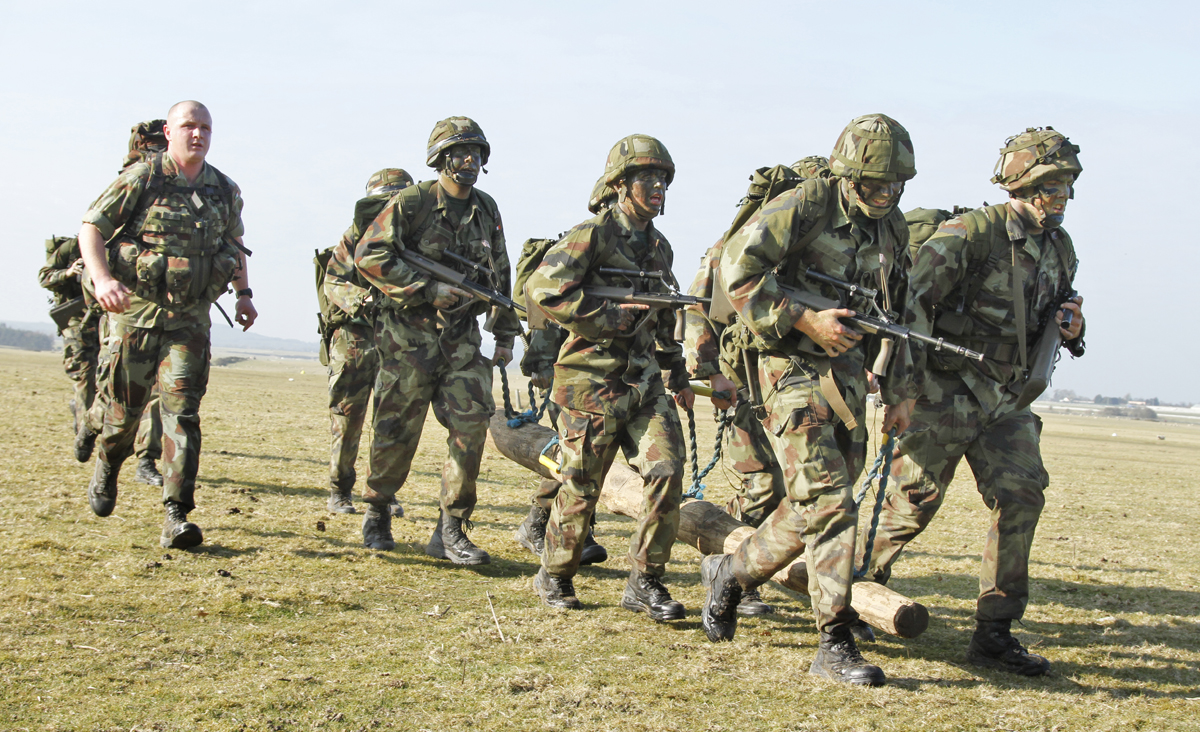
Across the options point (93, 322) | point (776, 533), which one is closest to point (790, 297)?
point (776, 533)

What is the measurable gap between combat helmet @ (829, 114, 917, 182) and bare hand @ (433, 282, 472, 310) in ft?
→ 10.3

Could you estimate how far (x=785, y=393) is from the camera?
5508 mm

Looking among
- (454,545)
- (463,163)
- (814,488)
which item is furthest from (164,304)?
(814,488)

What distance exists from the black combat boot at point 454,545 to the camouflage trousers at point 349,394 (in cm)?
200

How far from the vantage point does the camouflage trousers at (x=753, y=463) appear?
746cm

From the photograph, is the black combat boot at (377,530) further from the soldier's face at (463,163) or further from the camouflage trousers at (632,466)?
the soldier's face at (463,163)

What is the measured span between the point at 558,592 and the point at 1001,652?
2652mm

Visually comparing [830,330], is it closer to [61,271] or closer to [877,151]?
[877,151]

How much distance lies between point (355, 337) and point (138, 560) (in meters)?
3.18

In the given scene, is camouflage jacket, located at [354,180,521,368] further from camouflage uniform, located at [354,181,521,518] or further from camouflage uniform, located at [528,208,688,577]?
camouflage uniform, located at [528,208,688,577]

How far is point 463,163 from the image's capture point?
7613 millimetres

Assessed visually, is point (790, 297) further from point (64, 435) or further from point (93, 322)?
point (64, 435)

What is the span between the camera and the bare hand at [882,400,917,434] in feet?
19.1

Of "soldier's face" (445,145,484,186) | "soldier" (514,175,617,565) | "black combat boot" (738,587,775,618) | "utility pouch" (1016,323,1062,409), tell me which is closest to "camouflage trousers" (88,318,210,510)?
"soldier's face" (445,145,484,186)
